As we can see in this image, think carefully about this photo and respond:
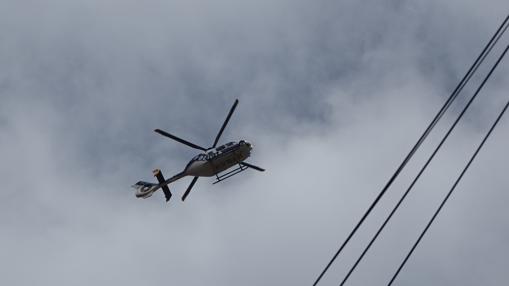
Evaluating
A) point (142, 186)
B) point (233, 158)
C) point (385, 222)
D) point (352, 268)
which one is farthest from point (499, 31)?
point (142, 186)

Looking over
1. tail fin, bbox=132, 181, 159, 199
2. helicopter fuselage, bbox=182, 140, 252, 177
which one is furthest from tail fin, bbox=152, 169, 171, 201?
helicopter fuselage, bbox=182, 140, 252, 177

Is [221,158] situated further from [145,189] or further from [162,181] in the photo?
[145,189]

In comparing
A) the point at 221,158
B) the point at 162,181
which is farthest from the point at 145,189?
the point at 221,158

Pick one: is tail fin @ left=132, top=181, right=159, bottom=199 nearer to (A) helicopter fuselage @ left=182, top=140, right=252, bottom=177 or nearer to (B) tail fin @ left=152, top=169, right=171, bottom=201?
(B) tail fin @ left=152, top=169, right=171, bottom=201

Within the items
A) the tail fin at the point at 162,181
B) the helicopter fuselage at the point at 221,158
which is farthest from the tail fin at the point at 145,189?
the helicopter fuselage at the point at 221,158

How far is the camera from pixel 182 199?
68750 millimetres

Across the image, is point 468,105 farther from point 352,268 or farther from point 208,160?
point 208,160

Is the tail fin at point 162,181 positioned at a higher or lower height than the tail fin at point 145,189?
higher

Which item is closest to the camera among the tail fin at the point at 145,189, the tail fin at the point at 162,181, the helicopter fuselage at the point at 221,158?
the helicopter fuselage at the point at 221,158

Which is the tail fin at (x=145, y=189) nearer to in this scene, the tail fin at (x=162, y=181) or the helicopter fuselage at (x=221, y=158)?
the tail fin at (x=162, y=181)

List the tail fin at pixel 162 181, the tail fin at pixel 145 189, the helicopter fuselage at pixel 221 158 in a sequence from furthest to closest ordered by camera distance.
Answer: the tail fin at pixel 145 189
the tail fin at pixel 162 181
the helicopter fuselage at pixel 221 158

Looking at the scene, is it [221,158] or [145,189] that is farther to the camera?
[145,189]

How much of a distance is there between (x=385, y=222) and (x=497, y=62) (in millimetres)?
5914

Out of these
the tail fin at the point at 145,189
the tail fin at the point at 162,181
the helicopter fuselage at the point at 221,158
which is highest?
the helicopter fuselage at the point at 221,158
